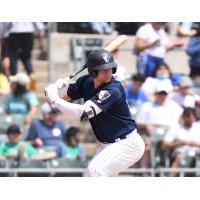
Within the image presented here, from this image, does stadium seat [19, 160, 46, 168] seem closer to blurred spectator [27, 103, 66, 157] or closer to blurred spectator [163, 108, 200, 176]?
blurred spectator [27, 103, 66, 157]

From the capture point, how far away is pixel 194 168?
9758 millimetres

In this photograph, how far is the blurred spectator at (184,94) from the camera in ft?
34.1

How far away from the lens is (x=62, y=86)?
21.4 feet

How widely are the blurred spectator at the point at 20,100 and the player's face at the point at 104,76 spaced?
3996mm

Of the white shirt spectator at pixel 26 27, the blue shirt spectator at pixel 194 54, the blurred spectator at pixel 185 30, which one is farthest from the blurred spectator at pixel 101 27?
the blue shirt spectator at pixel 194 54

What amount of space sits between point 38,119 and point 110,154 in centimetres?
378

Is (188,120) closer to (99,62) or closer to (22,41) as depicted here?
(22,41)

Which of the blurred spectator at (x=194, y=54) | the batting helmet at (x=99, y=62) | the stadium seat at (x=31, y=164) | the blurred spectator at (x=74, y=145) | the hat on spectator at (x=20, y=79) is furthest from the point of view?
the blurred spectator at (x=194, y=54)

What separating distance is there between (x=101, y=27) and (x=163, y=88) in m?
1.63

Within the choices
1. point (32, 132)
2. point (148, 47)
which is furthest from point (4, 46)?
point (148, 47)

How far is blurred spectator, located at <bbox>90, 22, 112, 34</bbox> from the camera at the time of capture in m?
11.3

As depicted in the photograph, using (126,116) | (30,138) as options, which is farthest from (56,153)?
(126,116)

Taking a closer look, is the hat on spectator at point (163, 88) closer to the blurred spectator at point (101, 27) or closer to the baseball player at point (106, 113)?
the blurred spectator at point (101, 27)
